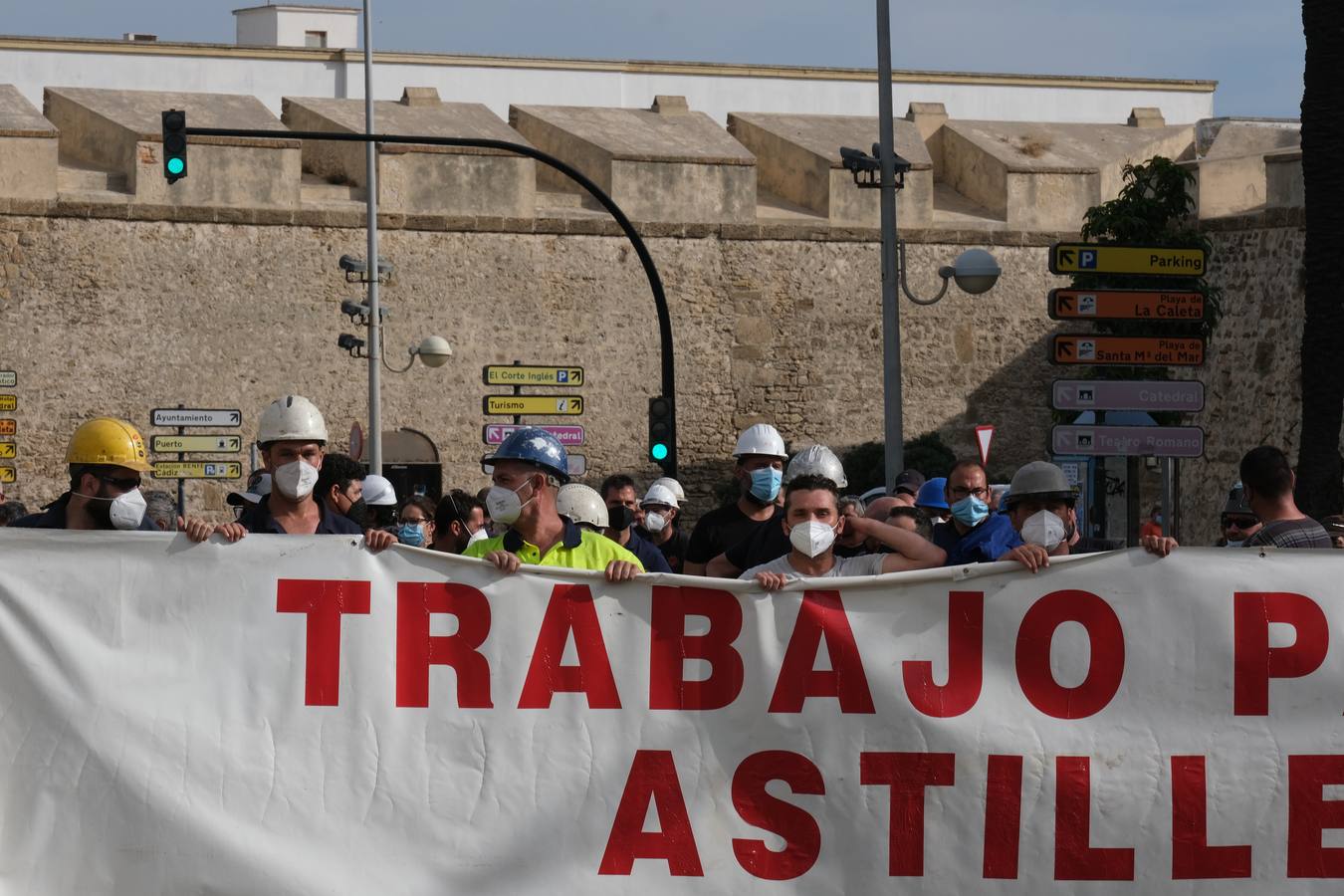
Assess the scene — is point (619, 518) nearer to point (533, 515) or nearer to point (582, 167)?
point (533, 515)

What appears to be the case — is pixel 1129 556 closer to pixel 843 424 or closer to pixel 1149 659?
pixel 1149 659

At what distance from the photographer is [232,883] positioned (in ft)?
20.2

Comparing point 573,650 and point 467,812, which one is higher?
point 573,650

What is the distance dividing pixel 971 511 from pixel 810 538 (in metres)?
2.35

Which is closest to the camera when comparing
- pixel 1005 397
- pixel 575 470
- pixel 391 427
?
pixel 575 470

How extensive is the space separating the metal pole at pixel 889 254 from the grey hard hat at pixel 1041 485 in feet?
31.5

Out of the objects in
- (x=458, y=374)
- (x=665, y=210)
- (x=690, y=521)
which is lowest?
(x=690, y=521)

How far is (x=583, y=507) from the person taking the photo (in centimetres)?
897

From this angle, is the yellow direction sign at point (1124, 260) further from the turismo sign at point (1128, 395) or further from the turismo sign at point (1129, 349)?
the turismo sign at point (1128, 395)

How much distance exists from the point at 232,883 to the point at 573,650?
3.91 ft

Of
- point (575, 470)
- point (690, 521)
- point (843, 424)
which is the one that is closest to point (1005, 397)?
point (843, 424)

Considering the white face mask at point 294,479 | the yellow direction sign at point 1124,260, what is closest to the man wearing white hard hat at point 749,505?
the white face mask at point 294,479

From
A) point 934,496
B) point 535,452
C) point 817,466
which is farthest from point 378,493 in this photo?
point 535,452

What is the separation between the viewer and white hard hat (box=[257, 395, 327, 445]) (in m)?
7.30
